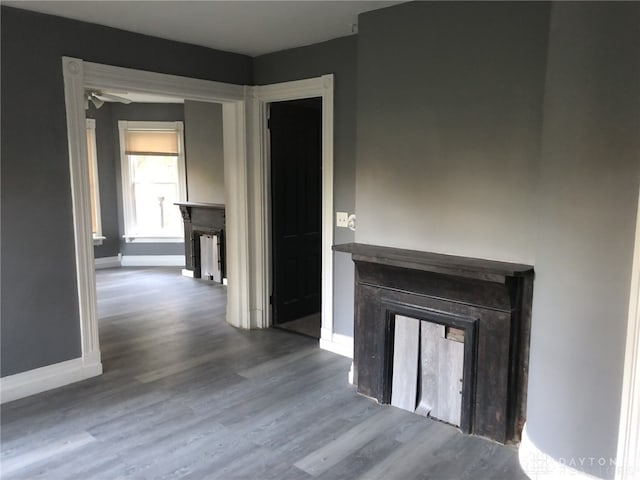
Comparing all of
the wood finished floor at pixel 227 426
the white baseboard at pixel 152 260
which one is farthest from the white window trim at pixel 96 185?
the wood finished floor at pixel 227 426

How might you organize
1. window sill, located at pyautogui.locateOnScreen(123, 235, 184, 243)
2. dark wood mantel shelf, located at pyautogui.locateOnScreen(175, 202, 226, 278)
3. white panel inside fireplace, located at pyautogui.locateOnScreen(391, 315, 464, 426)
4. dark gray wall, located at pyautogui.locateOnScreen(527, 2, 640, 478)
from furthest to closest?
window sill, located at pyautogui.locateOnScreen(123, 235, 184, 243), dark wood mantel shelf, located at pyautogui.locateOnScreen(175, 202, 226, 278), white panel inside fireplace, located at pyautogui.locateOnScreen(391, 315, 464, 426), dark gray wall, located at pyautogui.locateOnScreen(527, 2, 640, 478)

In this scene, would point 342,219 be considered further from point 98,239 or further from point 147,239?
point 98,239

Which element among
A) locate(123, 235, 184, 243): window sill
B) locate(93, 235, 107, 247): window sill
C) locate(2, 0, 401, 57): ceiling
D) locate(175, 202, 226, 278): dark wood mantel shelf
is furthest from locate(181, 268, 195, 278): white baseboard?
locate(2, 0, 401, 57): ceiling

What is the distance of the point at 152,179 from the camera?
7.57m

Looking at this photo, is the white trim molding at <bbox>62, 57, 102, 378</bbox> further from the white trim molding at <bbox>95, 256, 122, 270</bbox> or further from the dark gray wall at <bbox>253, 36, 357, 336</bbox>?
the white trim molding at <bbox>95, 256, 122, 270</bbox>

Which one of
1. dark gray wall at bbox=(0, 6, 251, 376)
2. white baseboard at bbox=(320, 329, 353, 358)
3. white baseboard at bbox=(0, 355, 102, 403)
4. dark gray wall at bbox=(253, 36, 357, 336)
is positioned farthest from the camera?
white baseboard at bbox=(320, 329, 353, 358)

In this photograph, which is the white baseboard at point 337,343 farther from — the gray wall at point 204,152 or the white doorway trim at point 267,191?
the gray wall at point 204,152

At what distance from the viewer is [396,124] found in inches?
124

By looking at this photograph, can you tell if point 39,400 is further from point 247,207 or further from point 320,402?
point 247,207

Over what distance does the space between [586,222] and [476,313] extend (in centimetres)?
81

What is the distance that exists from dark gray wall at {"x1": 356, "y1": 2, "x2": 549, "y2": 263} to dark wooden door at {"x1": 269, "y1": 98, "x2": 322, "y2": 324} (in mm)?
1400

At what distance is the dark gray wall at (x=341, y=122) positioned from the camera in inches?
147

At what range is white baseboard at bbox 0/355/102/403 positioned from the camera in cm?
320

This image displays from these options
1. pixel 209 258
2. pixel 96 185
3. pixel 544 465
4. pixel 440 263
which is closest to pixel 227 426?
pixel 440 263
